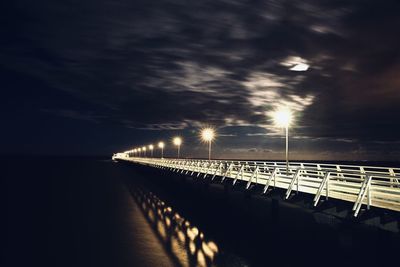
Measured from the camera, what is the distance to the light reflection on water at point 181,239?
18.7 m

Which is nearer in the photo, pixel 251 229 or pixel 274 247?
pixel 274 247

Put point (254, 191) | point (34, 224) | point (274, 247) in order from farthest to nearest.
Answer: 1. point (34, 224)
2. point (254, 191)
3. point (274, 247)

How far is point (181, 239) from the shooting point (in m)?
22.7

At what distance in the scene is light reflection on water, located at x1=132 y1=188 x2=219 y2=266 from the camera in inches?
736

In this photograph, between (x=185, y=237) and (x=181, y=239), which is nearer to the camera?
(x=181, y=239)

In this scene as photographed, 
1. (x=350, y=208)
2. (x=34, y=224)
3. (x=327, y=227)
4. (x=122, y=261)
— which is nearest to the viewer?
(x=350, y=208)

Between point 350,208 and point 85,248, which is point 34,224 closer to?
point 85,248

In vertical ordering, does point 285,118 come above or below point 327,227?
above

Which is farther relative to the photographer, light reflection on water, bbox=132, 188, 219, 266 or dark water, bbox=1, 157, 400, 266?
light reflection on water, bbox=132, 188, 219, 266

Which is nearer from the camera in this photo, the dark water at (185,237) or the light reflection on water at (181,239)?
the dark water at (185,237)

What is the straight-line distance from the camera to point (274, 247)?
20.3 metres

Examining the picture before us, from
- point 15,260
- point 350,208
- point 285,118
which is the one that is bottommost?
point 15,260

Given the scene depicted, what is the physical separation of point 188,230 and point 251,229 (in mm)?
4723

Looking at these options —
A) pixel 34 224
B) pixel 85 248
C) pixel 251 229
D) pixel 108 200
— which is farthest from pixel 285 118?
pixel 108 200
